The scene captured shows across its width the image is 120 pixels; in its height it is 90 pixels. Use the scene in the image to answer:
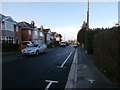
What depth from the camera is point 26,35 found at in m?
44.1

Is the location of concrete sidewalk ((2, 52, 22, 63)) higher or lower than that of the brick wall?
lower

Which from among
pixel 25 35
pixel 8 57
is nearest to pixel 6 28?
pixel 25 35

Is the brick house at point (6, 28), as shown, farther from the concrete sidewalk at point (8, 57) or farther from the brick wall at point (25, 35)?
the concrete sidewalk at point (8, 57)

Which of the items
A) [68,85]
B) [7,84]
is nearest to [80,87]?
[68,85]

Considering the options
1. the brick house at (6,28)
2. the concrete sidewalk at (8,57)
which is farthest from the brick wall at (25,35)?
the concrete sidewalk at (8,57)

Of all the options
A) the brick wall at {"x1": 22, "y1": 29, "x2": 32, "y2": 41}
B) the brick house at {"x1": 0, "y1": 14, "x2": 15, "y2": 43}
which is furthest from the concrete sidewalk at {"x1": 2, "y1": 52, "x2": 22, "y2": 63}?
the brick wall at {"x1": 22, "y1": 29, "x2": 32, "y2": 41}

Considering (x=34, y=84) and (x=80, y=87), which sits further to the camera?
(x=34, y=84)

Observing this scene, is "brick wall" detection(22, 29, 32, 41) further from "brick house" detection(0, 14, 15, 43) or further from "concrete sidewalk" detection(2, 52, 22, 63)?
"concrete sidewalk" detection(2, 52, 22, 63)

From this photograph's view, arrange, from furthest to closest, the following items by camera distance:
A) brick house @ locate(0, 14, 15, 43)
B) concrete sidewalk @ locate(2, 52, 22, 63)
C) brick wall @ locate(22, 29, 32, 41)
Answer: brick wall @ locate(22, 29, 32, 41)
brick house @ locate(0, 14, 15, 43)
concrete sidewalk @ locate(2, 52, 22, 63)

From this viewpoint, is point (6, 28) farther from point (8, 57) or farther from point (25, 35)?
point (8, 57)

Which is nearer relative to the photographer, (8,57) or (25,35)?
(8,57)

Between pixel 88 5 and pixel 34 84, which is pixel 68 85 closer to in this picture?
pixel 34 84

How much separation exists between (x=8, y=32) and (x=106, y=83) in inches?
1164

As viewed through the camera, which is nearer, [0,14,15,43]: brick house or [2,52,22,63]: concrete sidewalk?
[2,52,22,63]: concrete sidewalk
